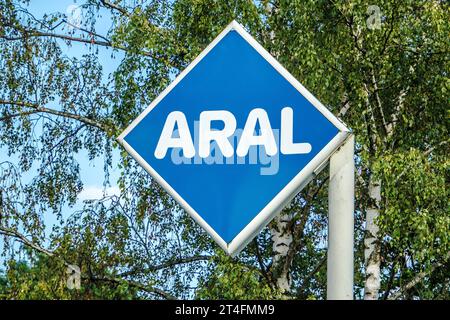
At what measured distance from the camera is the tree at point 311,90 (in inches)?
573

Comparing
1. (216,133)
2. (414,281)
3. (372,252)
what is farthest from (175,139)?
(414,281)

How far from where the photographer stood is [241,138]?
8.13 feet

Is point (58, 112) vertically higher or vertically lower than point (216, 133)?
higher

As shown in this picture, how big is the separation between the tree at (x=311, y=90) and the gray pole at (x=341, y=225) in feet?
36.2

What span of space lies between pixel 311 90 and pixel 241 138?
12351 millimetres

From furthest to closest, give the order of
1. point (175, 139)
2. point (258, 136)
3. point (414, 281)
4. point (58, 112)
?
point (58, 112) → point (414, 281) → point (175, 139) → point (258, 136)

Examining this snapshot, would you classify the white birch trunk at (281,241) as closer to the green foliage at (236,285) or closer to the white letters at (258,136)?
the green foliage at (236,285)

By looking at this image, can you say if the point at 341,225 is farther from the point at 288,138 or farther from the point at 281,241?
the point at 281,241

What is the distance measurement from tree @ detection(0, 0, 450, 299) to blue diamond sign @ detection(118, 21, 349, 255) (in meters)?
11.0

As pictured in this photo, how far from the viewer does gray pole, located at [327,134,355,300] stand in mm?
2453
